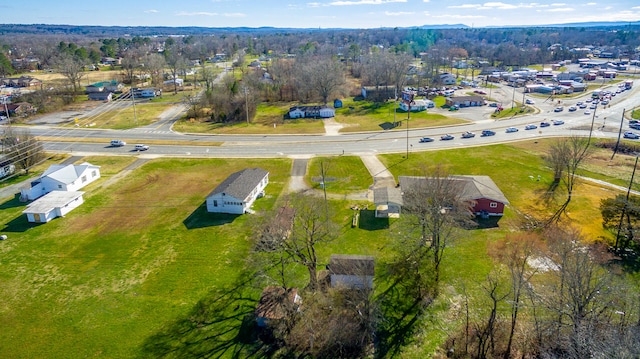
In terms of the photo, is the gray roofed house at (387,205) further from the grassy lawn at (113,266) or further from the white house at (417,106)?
the white house at (417,106)

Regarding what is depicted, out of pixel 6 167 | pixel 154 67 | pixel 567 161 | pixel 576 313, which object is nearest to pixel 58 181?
pixel 6 167

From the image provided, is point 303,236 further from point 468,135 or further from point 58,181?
point 468,135

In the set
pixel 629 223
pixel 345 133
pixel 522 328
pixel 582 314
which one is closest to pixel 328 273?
pixel 522 328

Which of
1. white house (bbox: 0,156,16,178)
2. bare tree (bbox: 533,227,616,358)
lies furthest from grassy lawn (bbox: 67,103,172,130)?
bare tree (bbox: 533,227,616,358)

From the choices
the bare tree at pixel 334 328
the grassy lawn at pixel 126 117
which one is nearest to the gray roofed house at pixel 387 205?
the bare tree at pixel 334 328

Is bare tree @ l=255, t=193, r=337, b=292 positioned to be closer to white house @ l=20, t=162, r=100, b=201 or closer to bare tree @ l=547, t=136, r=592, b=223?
white house @ l=20, t=162, r=100, b=201

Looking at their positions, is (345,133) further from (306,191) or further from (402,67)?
(402,67)
